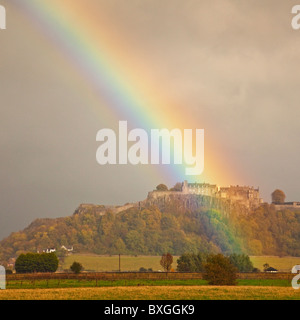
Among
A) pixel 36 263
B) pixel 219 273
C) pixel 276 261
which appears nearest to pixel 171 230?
pixel 276 261

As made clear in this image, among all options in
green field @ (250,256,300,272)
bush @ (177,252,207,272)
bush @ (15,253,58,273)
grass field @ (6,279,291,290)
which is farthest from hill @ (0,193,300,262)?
grass field @ (6,279,291,290)

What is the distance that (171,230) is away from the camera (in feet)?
567

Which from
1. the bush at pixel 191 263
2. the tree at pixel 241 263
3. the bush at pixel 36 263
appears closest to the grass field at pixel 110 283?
the bush at pixel 191 263

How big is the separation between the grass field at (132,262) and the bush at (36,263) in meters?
42.1

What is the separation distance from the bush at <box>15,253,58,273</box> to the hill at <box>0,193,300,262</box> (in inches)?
2988

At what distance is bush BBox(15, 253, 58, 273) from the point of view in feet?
267

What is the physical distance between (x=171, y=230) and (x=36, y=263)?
310 ft

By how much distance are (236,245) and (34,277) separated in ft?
396

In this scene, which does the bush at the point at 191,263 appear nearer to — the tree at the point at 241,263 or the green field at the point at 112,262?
the tree at the point at 241,263

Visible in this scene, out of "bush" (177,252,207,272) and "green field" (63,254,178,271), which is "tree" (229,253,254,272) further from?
"green field" (63,254,178,271)

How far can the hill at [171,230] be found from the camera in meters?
163

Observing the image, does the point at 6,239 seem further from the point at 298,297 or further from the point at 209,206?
the point at 298,297
